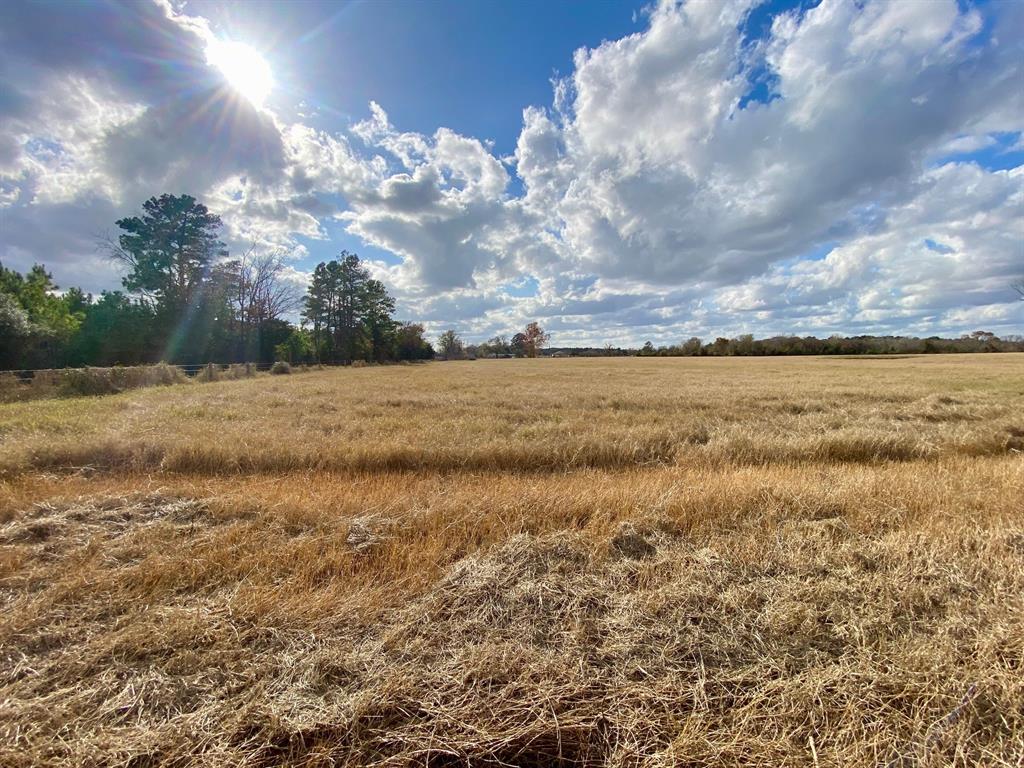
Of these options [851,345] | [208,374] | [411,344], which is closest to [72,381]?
[208,374]

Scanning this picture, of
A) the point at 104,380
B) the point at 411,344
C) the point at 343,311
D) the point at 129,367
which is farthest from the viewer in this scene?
the point at 411,344

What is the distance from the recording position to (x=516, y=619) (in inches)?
107

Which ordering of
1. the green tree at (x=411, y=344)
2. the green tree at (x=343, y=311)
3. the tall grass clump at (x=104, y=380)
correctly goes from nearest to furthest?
the tall grass clump at (x=104, y=380)
the green tree at (x=343, y=311)
the green tree at (x=411, y=344)

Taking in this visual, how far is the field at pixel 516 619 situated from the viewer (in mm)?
1919

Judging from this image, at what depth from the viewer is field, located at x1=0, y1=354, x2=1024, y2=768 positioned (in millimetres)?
1919

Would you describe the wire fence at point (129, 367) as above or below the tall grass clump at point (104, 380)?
above

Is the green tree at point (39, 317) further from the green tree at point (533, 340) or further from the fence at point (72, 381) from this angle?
the green tree at point (533, 340)

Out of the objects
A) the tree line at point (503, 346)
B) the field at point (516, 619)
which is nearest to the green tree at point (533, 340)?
the tree line at point (503, 346)

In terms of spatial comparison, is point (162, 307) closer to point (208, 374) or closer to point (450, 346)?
point (208, 374)

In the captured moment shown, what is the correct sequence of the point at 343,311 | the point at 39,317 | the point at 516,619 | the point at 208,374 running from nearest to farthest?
1. the point at 516,619
2. the point at 208,374
3. the point at 39,317
4. the point at 343,311

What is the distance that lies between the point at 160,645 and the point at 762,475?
23.4 feet

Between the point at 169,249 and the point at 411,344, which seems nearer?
the point at 169,249

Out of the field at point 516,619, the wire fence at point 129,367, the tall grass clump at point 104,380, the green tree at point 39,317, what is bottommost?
the field at point 516,619

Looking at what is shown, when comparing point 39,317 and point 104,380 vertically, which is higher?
point 39,317
